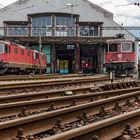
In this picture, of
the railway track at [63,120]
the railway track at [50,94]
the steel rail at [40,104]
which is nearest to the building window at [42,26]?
the railway track at [50,94]

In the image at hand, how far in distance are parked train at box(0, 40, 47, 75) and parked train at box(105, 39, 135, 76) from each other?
840 cm

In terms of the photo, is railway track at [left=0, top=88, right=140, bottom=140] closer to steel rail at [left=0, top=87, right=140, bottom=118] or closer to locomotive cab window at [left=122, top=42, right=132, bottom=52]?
steel rail at [left=0, top=87, right=140, bottom=118]

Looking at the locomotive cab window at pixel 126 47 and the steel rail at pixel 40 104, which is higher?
the locomotive cab window at pixel 126 47

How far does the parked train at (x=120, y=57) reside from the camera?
3447cm

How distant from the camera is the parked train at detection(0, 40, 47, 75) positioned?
119 ft

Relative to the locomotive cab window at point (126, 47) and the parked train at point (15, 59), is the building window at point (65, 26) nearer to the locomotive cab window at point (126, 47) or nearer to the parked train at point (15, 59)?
the parked train at point (15, 59)

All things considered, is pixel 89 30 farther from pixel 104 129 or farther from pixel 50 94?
pixel 104 129

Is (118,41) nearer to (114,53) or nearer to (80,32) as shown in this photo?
(114,53)

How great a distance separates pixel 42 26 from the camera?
77.6 meters

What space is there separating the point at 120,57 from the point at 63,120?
2789 centimetres

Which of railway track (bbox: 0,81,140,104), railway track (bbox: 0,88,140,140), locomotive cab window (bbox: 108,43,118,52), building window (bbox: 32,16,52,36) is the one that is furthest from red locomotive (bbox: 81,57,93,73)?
railway track (bbox: 0,88,140,140)

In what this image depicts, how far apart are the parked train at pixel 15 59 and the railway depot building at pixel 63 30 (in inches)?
900

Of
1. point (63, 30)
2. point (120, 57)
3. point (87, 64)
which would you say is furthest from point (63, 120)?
point (63, 30)

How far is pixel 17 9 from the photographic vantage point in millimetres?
82062
